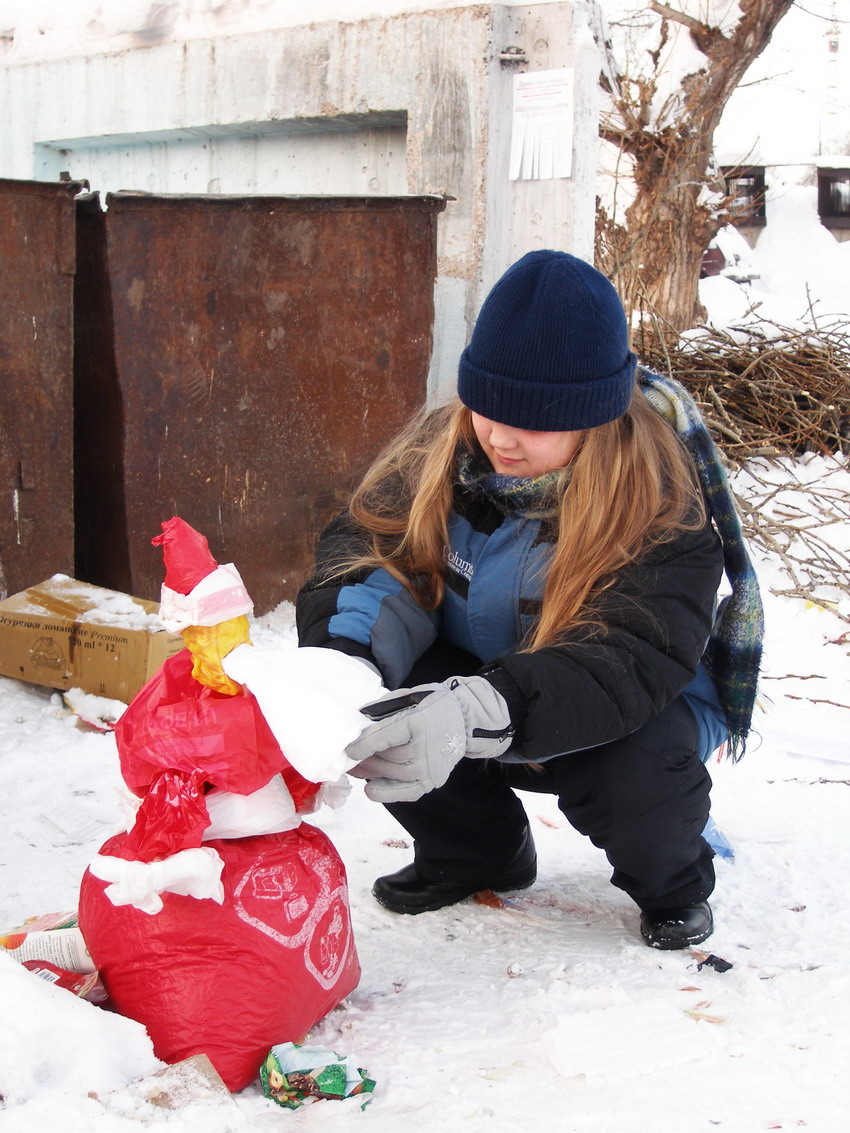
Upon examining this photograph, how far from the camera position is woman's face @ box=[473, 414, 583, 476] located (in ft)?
5.52

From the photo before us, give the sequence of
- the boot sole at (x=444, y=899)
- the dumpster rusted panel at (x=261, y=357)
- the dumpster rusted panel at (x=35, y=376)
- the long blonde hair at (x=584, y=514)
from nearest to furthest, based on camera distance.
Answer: the long blonde hair at (x=584, y=514) → the boot sole at (x=444, y=899) → the dumpster rusted panel at (x=35, y=376) → the dumpster rusted panel at (x=261, y=357)

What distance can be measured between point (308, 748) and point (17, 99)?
5270mm

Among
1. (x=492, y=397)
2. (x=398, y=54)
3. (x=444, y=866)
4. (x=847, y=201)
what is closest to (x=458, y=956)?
(x=444, y=866)

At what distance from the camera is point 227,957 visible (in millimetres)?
1342

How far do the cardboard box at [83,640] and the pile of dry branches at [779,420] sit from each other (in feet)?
8.75

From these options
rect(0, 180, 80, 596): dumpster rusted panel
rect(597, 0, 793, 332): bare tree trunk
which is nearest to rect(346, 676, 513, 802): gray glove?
rect(0, 180, 80, 596): dumpster rusted panel

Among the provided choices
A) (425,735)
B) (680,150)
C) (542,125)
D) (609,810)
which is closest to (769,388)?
(542,125)

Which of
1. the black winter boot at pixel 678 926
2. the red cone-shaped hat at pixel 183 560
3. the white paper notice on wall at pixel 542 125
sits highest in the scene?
the white paper notice on wall at pixel 542 125

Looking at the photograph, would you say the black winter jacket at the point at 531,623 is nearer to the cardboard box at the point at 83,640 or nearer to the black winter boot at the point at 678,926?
the black winter boot at the point at 678,926

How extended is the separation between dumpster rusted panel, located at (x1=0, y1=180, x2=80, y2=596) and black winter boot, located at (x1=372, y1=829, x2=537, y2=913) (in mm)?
1643

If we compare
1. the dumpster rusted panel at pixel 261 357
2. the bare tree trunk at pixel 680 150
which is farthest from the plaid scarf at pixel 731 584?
the bare tree trunk at pixel 680 150

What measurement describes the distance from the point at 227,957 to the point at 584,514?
83 centimetres

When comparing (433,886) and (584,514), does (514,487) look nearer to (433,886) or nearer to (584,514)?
(584,514)

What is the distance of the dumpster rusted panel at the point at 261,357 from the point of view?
3.18 meters
